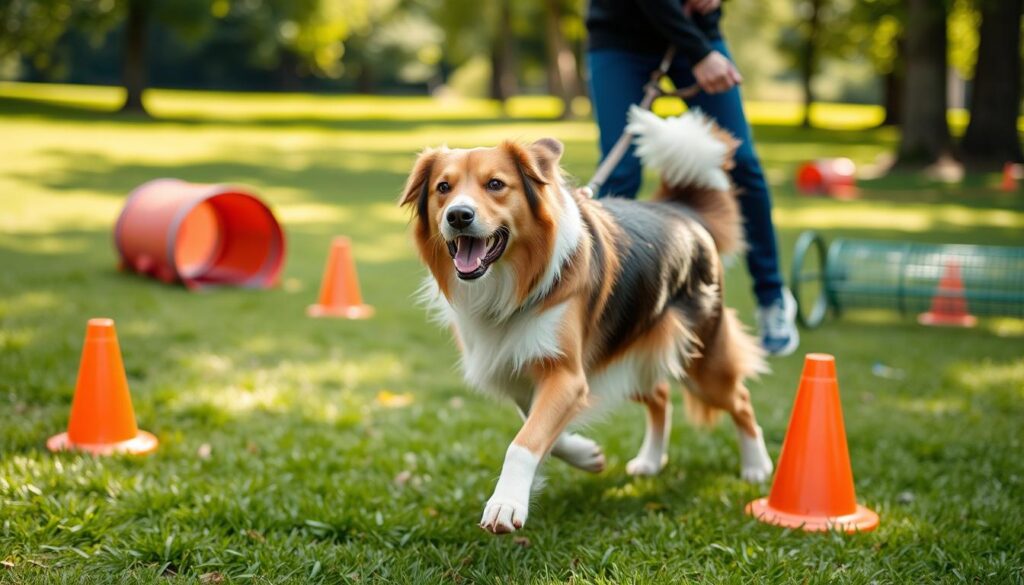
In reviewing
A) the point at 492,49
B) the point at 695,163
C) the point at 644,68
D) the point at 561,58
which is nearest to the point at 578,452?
the point at 695,163

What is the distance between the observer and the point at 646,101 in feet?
15.9

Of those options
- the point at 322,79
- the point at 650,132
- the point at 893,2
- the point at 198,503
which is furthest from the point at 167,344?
the point at 322,79

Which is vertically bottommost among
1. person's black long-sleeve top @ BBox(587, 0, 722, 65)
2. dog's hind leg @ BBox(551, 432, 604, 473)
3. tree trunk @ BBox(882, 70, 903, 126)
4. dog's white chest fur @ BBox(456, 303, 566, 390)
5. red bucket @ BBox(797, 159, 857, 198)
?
tree trunk @ BBox(882, 70, 903, 126)

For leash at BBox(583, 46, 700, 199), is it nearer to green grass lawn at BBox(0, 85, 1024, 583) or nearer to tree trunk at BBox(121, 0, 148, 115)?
green grass lawn at BBox(0, 85, 1024, 583)

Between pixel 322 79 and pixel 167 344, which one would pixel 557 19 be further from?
pixel 322 79

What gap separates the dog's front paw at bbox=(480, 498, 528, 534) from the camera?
316 centimetres

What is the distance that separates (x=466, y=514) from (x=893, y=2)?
27.0 meters

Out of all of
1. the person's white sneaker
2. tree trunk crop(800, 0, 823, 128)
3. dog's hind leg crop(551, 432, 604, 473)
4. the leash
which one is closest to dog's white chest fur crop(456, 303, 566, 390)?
dog's hind leg crop(551, 432, 604, 473)

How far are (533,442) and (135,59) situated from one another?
114 ft

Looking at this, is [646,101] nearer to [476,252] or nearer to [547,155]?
[547,155]

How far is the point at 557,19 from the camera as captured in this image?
38375mm

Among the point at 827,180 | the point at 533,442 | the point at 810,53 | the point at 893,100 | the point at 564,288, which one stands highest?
the point at 564,288

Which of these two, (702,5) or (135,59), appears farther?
(135,59)

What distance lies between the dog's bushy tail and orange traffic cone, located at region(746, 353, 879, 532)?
0.90m
